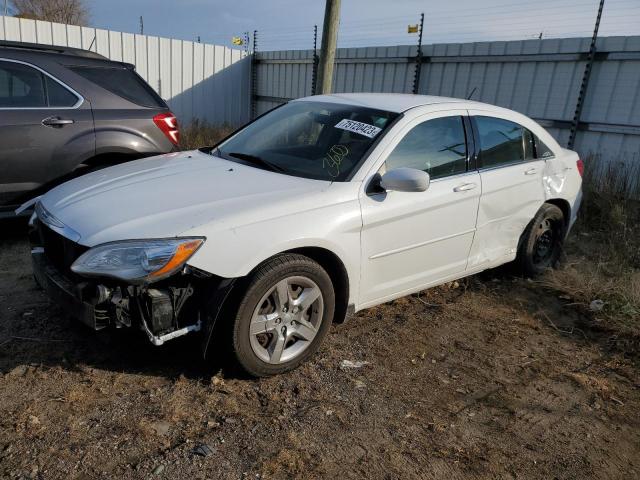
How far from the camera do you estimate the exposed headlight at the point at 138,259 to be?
99.7 inches

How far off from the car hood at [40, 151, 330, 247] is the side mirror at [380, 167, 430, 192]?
0.37 meters

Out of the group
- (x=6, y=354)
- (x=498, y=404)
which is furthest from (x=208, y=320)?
(x=498, y=404)

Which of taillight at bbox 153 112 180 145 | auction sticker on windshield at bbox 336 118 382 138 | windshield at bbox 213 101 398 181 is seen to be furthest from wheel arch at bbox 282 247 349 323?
taillight at bbox 153 112 180 145

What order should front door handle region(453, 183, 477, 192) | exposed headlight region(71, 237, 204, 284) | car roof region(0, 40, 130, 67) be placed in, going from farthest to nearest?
car roof region(0, 40, 130, 67)
front door handle region(453, 183, 477, 192)
exposed headlight region(71, 237, 204, 284)

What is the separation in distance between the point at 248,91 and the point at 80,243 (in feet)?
41.0

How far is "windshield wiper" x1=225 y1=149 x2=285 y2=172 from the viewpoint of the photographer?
3449 millimetres

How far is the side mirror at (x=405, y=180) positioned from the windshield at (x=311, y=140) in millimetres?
251

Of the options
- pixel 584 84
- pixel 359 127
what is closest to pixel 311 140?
pixel 359 127

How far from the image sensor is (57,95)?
15.7 feet

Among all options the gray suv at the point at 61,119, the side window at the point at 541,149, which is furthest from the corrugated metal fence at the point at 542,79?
the gray suv at the point at 61,119

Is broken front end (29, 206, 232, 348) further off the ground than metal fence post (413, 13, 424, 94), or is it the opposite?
metal fence post (413, 13, 424, 94)

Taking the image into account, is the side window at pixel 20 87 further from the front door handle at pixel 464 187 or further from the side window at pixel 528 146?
the side window at pixel 528 146

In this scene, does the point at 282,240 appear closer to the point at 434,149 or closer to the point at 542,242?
the point at 434,149

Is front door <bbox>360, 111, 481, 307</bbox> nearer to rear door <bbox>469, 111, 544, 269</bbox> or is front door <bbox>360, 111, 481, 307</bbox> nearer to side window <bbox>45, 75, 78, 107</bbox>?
rear door <bbox>469, 111, 544, 269</bbox>
